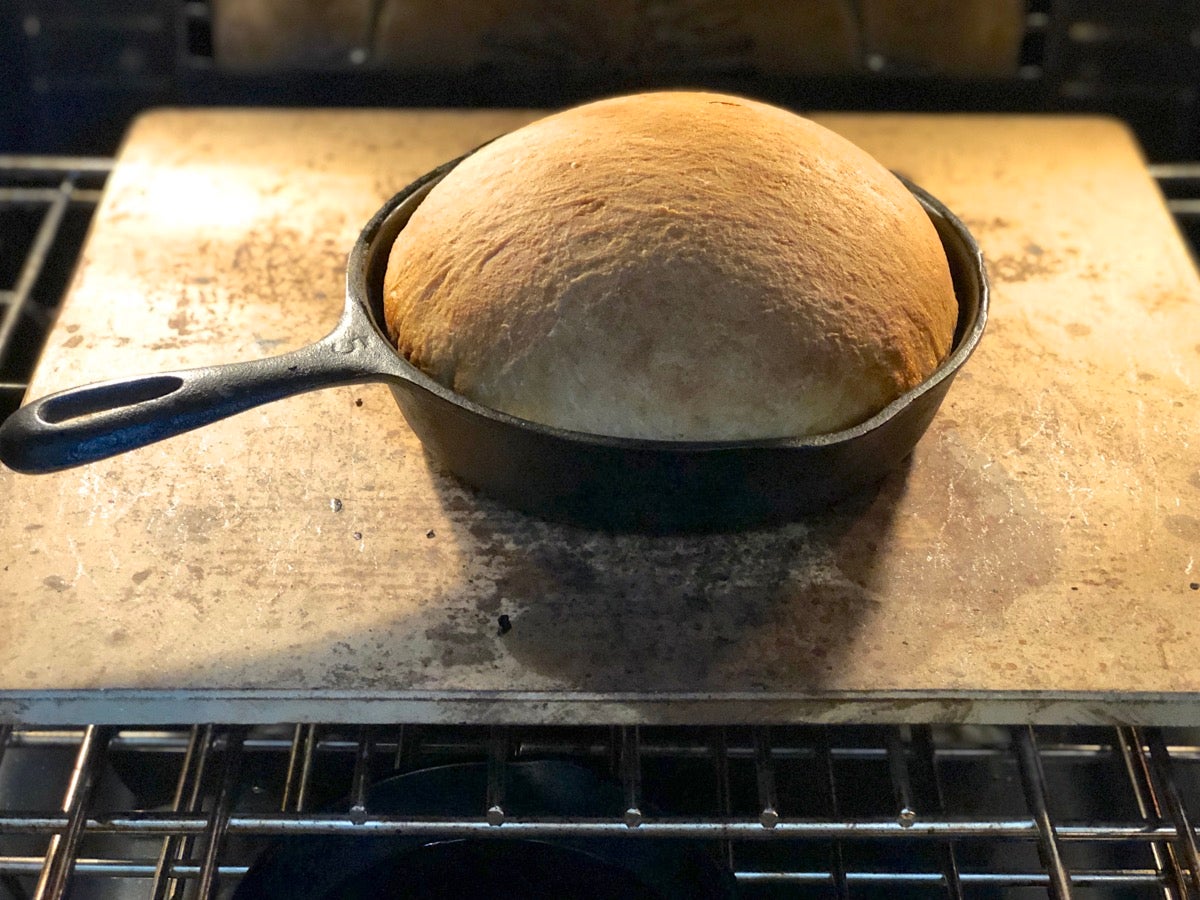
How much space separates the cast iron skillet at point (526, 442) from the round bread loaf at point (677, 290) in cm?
3

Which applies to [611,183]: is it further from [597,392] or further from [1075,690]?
[1075,690]

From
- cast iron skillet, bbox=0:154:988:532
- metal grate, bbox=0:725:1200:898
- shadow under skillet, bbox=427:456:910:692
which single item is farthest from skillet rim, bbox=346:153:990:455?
metal grate, bbox=0:725:1200:898

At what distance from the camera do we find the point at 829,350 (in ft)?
2.87

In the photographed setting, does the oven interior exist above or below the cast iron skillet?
below

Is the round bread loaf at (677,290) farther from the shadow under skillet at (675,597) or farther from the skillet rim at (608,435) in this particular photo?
the shadow under skillet at (675,597)

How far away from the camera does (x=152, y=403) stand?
0.80 meters

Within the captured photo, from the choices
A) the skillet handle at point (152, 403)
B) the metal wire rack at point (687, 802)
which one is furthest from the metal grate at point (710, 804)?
the skillet handle at point (152, 403)

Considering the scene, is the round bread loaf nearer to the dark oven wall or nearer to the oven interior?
the oven interior

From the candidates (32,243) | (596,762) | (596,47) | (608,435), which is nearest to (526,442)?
(608,435)

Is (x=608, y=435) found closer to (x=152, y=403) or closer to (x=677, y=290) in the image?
(x=677, y=290)

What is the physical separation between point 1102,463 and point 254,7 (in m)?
1.43

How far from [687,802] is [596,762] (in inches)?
4.2

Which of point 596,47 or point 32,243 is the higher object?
point 596,47

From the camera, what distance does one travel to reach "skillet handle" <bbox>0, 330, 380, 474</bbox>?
2.57 ft
